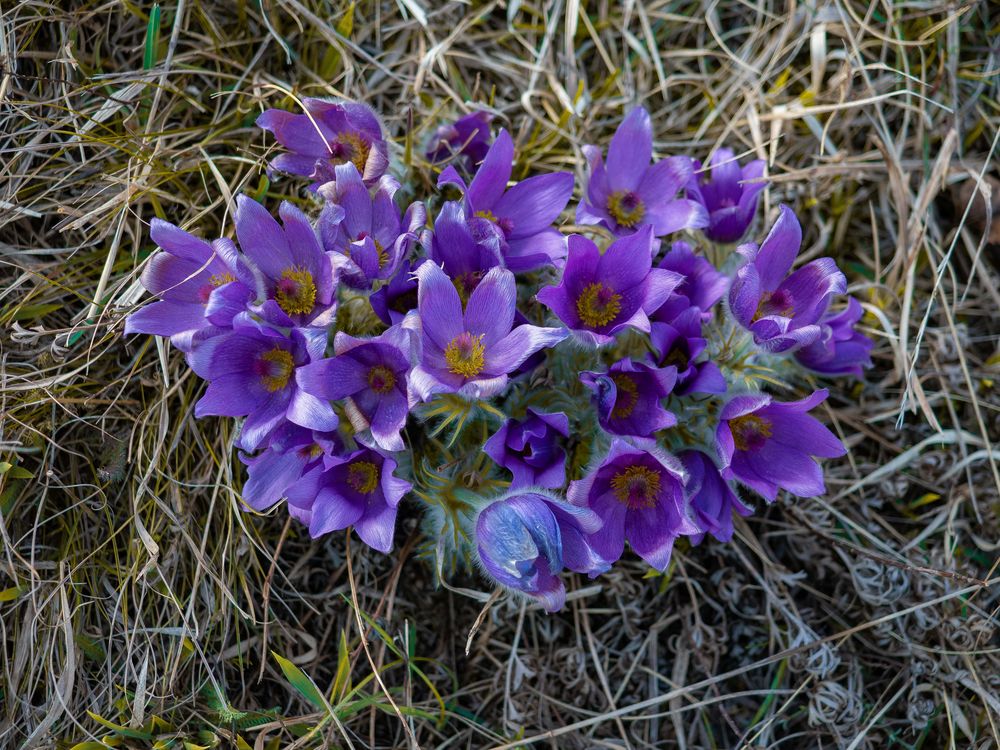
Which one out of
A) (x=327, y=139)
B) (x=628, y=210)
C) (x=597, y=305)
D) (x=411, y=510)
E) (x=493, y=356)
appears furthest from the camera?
(x=411, y=510)

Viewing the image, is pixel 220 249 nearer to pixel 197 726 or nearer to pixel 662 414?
pixel 662 414

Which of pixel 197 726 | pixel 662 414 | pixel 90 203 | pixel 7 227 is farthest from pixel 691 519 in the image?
pixel 7 227

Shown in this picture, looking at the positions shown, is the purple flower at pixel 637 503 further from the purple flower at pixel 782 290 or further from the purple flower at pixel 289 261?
the purple flower at pixel 289 261

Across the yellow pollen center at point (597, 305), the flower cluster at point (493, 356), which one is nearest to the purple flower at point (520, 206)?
the flower cluster at point (493, 356)

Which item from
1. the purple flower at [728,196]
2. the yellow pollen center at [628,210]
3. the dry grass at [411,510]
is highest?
the purple flower at [728,196]

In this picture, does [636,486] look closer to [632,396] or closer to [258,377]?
[632,396]

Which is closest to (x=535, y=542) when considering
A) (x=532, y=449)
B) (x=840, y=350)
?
(x=532, y=449)

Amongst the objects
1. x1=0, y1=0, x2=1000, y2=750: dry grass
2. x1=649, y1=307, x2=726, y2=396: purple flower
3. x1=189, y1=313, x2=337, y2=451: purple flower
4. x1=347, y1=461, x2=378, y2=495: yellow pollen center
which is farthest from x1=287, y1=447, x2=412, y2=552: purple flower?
x1=649, y1=307, x2=726, y2=396: purple flower
